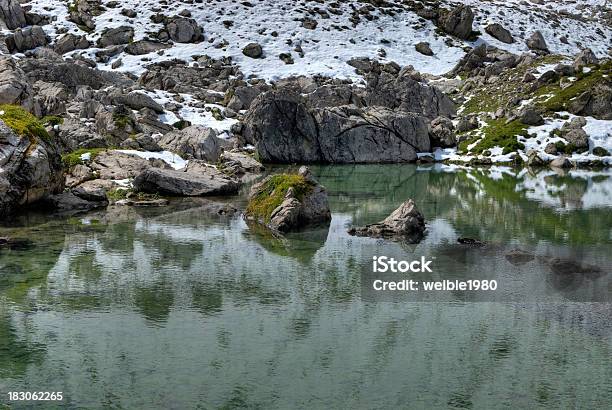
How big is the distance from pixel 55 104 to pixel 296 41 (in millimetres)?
76030

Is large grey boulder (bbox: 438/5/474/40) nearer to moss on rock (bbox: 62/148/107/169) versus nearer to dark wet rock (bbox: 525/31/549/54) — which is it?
dark wet rock (bbox: 525/31/549/54)

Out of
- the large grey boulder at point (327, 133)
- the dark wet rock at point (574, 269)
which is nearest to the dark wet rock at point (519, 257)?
the dark wet rock at point (574, 269)

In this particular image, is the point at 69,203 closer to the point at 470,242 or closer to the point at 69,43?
the point at 470,242

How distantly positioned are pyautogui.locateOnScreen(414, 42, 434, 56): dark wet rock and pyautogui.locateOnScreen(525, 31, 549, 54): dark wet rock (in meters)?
25.9

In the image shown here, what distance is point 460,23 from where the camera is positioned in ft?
503

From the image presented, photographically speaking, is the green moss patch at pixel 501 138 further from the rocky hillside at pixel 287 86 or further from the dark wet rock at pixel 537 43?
Answer: the dark wet rock at pixel 537 43

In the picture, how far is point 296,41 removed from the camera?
14550 cm

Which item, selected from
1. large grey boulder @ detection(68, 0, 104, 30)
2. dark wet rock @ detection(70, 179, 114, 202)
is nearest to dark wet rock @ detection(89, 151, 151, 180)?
dark wet rock @ detection(70, 179, 114, 202)

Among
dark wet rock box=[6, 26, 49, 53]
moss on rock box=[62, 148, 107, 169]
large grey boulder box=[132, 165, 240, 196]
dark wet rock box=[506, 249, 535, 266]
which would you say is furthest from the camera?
dark wet rock box=[6, 26, 49, 53]

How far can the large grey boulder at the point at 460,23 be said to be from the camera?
503 ft

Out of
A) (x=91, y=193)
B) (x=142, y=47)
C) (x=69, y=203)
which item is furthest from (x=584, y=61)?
(x=69, y=203)

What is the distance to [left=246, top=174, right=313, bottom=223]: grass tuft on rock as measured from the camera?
130 feet

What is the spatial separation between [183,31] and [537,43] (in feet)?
278

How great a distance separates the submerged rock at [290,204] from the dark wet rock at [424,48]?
113056 millimetres
